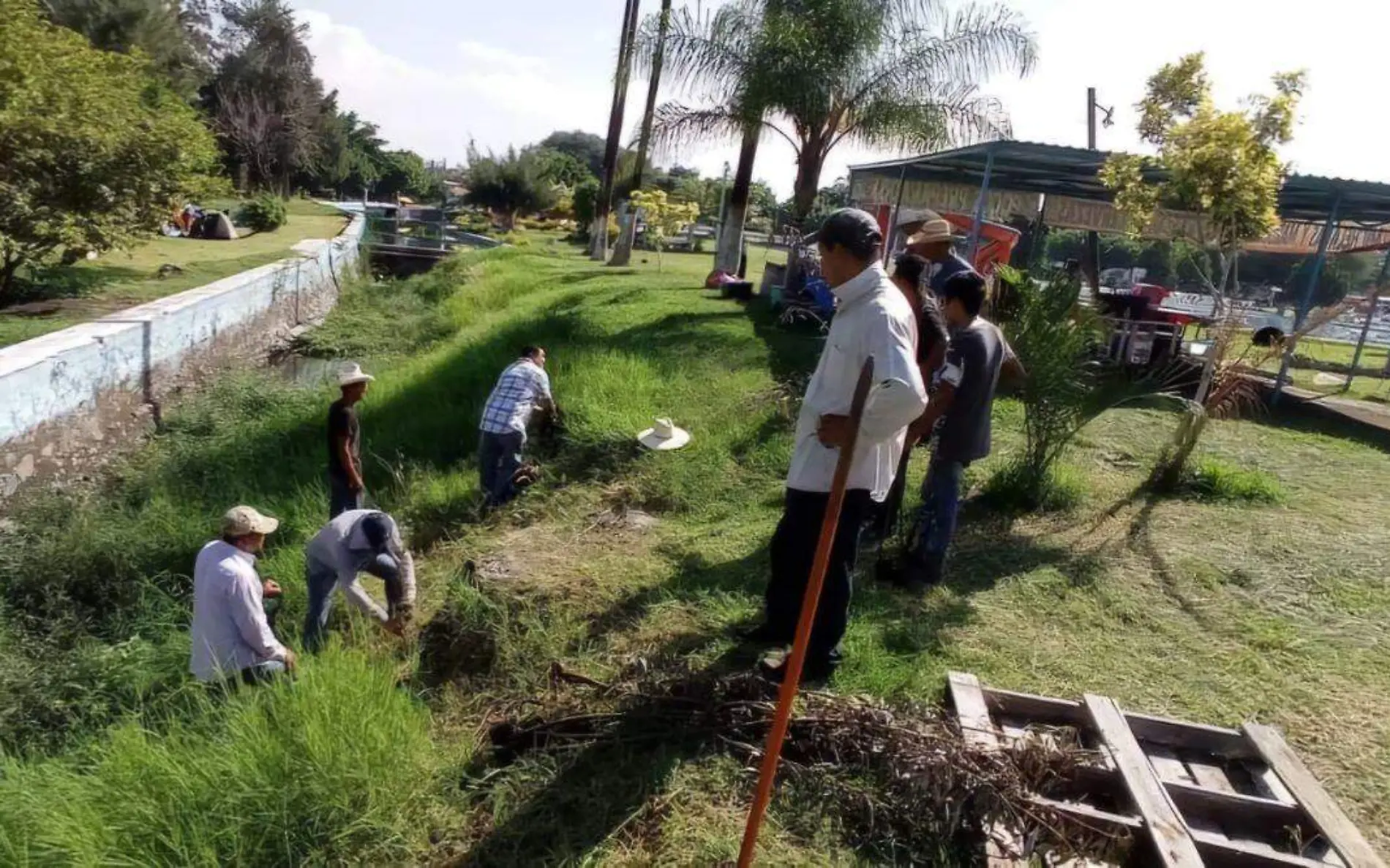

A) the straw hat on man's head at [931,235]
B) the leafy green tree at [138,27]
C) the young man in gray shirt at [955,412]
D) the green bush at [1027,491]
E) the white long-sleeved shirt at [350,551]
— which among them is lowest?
the white long-sleeved shirt at [350,551]

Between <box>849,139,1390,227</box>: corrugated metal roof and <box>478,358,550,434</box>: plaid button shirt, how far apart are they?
5383mm

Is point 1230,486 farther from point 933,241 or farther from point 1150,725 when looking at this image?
point 1150,725

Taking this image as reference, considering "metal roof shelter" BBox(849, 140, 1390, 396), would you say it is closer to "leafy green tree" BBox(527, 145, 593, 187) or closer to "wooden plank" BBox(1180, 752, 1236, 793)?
"wooden plank" BBox(1180, 752, 1236, 793)

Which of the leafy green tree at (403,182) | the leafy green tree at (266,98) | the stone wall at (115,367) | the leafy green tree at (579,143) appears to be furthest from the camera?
the leafy green tree at (579,143)

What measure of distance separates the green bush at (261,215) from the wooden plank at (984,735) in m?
24.1

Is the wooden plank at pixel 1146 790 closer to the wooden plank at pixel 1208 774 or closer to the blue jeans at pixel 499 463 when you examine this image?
the wooden plank at pixel 1208 774

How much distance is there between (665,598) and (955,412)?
1.71 meters

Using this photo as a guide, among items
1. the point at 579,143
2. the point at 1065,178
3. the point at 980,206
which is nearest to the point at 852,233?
the point at 980,206

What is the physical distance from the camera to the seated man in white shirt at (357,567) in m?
4.45

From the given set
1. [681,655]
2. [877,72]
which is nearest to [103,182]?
[877,72]

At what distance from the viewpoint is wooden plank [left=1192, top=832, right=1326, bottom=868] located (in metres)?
2.55

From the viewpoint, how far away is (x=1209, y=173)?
5.72m

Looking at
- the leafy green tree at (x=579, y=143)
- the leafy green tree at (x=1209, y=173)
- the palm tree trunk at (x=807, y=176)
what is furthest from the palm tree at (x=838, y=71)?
the leafy green tree at (x=579, y=143)

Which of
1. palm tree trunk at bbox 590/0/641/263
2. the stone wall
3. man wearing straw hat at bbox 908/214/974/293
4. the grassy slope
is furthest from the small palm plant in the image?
palm tree trunk at bbox 590/0/641/263
